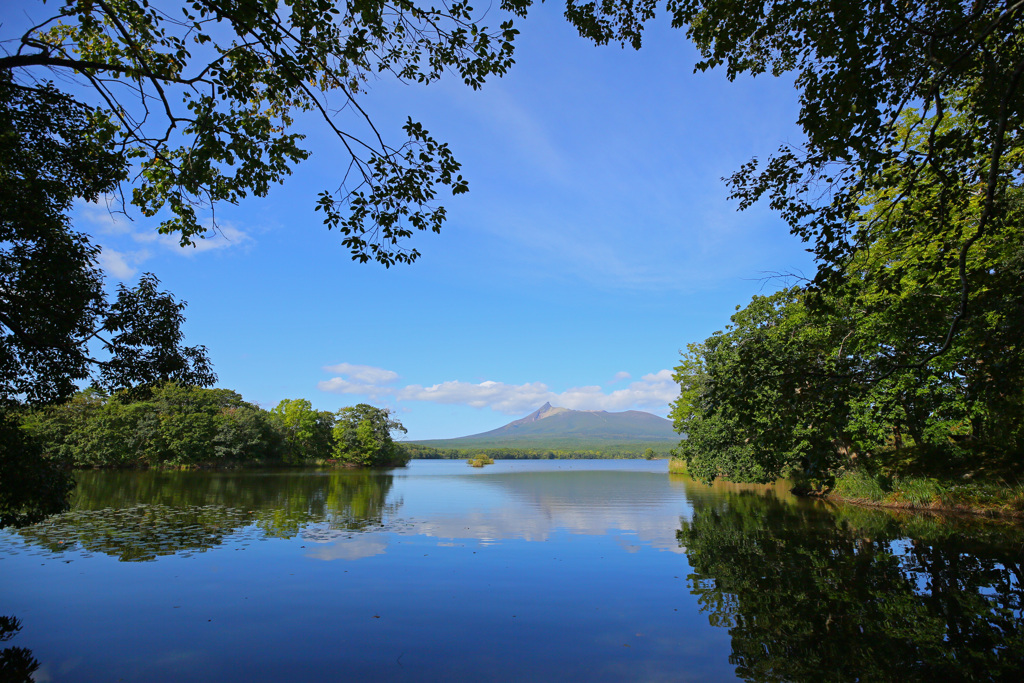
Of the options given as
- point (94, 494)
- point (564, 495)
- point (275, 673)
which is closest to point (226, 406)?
point (94, 494)

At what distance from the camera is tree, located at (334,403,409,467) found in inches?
2977

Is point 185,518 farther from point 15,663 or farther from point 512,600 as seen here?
point 512,600

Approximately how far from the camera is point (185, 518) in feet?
64.0

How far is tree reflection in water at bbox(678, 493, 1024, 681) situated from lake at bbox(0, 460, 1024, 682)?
50 millimetres

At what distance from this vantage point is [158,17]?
21.5ft

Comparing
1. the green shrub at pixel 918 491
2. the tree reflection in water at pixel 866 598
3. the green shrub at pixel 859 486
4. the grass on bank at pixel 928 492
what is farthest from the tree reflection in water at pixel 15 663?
the green shrub at pixel 859 486

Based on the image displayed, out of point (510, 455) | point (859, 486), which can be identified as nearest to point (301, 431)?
point (859, 486)

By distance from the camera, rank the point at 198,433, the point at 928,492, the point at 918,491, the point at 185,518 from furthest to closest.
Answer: the point at 198,433
the point at 918,491
the point at 928,492
the point at 185,518

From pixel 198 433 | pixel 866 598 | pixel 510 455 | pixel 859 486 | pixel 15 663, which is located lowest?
pixel 866 598

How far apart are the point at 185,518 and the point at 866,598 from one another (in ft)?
72.1

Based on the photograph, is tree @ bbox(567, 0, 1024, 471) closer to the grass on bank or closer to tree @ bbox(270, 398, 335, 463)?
the grass on bank

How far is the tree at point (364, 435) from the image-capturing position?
75.6 metres

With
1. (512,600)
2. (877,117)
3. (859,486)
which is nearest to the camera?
(877,117)

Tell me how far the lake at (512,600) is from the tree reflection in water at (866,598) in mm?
50
